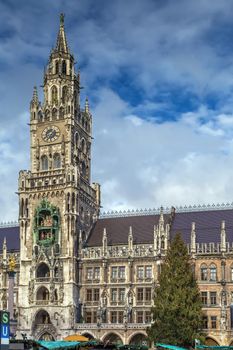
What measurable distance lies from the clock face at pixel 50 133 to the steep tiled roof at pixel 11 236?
16.5 m

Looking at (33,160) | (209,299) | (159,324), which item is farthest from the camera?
(33,160)

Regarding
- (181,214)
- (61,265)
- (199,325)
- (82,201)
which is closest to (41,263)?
(61,265)

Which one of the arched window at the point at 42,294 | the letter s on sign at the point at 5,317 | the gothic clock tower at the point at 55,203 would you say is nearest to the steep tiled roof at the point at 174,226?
the gothic clock tower at the point at 55,203

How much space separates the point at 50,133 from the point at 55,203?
1152 centimetres

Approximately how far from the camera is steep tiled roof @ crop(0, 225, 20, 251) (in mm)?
100812

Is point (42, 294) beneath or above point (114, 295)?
above

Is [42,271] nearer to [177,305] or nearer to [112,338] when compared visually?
[112,338]

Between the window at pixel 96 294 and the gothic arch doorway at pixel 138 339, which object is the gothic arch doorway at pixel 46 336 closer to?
the window at pixel 96 294

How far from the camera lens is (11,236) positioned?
342 ft

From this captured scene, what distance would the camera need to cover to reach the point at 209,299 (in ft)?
281

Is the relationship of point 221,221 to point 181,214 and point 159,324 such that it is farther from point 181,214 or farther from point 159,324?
point 159,324

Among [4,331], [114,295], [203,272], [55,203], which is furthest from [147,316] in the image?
[4,331]

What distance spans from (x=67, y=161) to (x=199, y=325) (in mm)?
33466

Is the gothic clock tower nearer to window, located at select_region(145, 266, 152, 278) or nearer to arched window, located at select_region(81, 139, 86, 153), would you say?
arched window, located at select_region(81, 139, 86, 153)
